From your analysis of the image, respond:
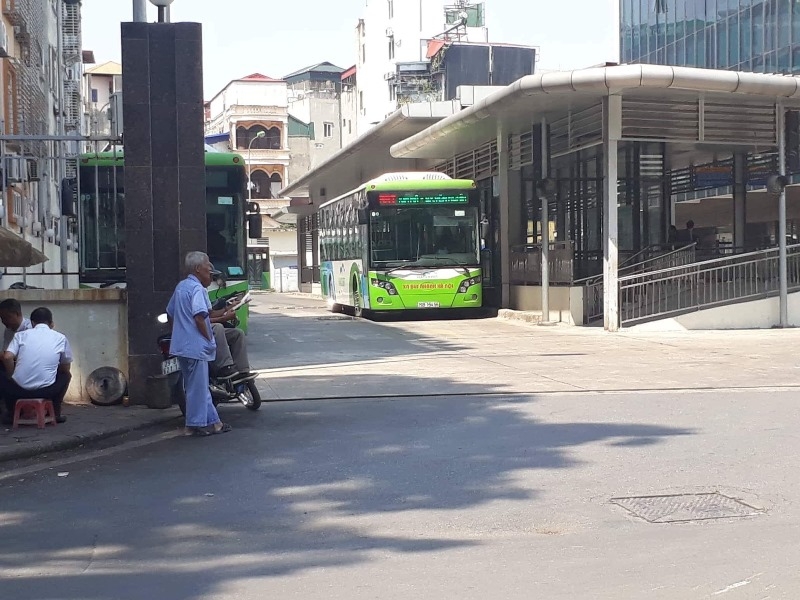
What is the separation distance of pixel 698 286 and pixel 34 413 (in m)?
14.9

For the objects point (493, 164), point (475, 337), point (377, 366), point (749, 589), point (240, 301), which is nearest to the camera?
point (749, 589)

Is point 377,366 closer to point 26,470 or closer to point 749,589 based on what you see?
point 26,470

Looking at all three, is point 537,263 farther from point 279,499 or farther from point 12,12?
point 279,499

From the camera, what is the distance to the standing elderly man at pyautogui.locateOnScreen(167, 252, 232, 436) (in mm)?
9516

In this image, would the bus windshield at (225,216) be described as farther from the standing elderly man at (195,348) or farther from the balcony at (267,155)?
the balcony at (267,155)

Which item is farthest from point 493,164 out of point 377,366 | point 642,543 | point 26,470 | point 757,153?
→ point 642,543

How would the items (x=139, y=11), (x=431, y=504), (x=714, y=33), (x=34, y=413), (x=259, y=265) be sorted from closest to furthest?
(x=431, y=504) < (x=34, y=413) < (x=139, y=11) < (x=714, y=33) < (x=259, y=265)

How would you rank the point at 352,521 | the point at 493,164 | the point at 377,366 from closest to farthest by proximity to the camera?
the point at 352,521 → the point at 377,366 → the point at 493,164

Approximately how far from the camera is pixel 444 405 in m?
11.0

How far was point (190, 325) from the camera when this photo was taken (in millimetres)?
9547

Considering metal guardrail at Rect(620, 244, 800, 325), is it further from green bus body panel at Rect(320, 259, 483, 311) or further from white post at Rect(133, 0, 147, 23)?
white post at Rect(133, 0, 147, 23)

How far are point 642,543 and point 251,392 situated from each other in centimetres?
590

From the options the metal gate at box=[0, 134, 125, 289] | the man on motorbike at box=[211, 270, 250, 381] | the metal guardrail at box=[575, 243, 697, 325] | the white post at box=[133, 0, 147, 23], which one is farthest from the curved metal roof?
the man on motorbike at box=[211, 270, 250, 381]

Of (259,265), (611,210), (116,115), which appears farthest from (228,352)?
(259,265)
